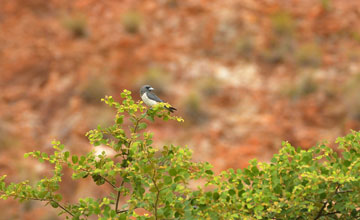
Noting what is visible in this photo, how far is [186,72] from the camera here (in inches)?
620

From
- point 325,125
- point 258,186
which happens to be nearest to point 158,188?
point 258,186

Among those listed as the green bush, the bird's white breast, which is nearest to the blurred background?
the bird's white breast

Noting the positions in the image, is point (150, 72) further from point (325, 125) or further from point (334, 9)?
point (334, 9)

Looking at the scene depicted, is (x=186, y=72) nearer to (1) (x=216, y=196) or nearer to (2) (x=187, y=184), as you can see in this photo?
(1) (x=216, y=196)

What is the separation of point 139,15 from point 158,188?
13.2 m

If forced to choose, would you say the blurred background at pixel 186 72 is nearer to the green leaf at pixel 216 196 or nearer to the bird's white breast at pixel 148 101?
the bird's white breast at pixel 148 101

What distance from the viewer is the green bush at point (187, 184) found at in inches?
167

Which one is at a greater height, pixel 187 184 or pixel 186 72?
pixel 186 72

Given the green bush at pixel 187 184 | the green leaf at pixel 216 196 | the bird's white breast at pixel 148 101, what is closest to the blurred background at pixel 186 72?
the bird's white breast at pixel 148 101

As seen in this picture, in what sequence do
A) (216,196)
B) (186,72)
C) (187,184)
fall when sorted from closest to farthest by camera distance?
(187,184)
(216,196)
(186,72)

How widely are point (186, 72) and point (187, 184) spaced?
1150cm

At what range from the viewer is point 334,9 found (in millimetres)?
17078

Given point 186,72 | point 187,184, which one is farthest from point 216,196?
point 186,72

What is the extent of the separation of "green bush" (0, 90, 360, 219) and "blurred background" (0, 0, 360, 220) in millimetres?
8539
